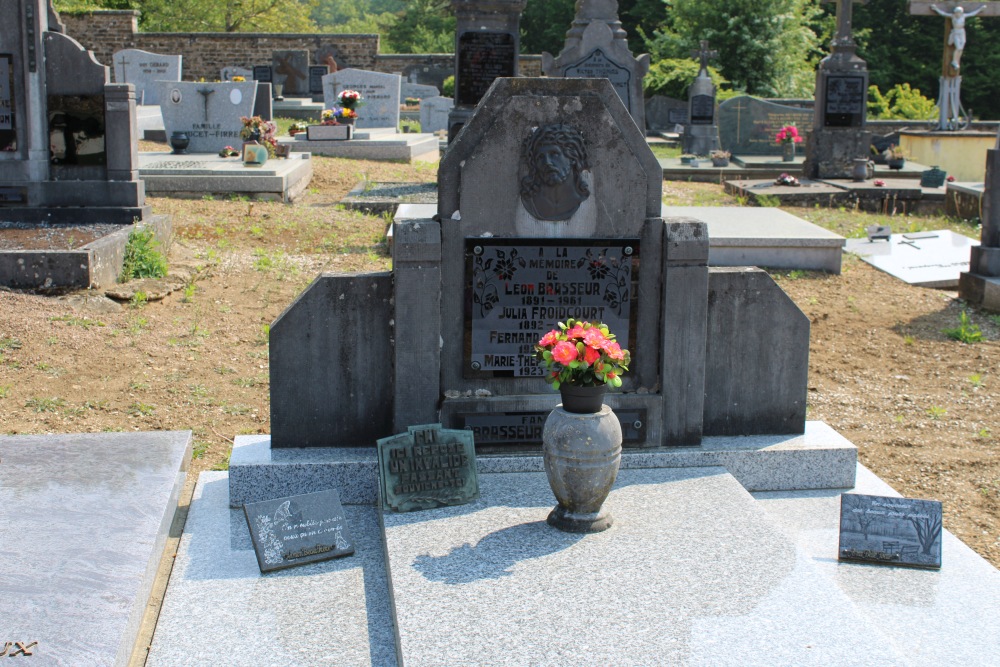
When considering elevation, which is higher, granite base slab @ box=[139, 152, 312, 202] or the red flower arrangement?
granite base slab @ box=[139, 152, 312, 202]

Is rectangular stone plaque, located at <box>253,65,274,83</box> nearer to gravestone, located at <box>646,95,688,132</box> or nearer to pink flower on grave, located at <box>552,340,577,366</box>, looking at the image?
gravestone, located at <box>646,95,688,132</box>

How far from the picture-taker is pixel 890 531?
160 inches

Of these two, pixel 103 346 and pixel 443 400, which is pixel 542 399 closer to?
pixel 443 400

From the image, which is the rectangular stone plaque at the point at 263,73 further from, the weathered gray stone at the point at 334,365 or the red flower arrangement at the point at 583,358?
the red flower arrangement at the point at 583,358

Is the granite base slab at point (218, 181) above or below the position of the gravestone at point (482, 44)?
below

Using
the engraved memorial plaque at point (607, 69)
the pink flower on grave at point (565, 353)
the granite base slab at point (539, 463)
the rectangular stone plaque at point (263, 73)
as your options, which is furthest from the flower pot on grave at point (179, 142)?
the rectangular stone plaque at point (263, 73)

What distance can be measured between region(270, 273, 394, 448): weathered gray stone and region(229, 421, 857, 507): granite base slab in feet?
0.34

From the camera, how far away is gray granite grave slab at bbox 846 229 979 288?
392 inches

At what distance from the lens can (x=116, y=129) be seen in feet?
30.9

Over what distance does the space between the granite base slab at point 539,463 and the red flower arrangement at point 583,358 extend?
89cm

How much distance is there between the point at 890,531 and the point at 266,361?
4190 millimetres

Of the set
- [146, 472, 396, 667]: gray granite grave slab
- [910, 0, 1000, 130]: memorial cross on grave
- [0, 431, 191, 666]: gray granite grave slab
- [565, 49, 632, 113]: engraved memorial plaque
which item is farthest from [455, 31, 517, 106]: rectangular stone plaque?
[146, 472, 396, 667]: gray granite grave slab

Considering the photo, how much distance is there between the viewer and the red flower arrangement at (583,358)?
Answer: 3.72m

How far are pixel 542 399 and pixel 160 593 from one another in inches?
69.7
